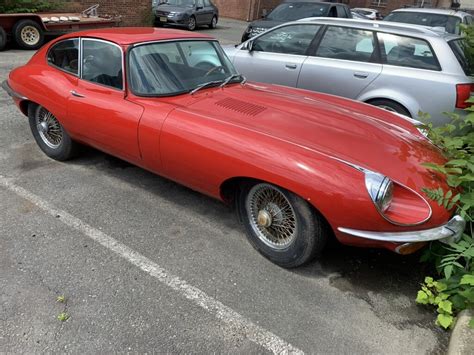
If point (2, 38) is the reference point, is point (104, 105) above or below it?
above

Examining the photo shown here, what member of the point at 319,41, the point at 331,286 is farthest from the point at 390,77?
the point at 331,286

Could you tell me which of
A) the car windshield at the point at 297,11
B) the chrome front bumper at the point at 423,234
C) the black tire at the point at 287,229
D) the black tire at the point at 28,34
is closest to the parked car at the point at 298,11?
the car windshield at the point at 297,11

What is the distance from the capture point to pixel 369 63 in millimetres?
5270

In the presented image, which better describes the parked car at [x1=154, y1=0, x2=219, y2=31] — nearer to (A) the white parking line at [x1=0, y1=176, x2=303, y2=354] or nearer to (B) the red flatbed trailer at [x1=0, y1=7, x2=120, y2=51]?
(B) the red flatbed trailer at [x1=0, y1=7, x2=120, y2=51]

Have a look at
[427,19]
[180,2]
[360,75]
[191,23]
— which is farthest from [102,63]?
[180,2]

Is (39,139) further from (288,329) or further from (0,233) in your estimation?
(288,329)

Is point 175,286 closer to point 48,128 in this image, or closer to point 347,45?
point 48,128

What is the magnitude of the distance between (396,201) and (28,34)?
10.7 metres

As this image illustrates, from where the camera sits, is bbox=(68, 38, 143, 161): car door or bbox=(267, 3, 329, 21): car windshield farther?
bbox=(267, 3, 329, 21): car windshield

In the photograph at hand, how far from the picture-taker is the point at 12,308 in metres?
2.48

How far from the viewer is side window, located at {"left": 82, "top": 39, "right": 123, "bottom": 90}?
3666 millimetres

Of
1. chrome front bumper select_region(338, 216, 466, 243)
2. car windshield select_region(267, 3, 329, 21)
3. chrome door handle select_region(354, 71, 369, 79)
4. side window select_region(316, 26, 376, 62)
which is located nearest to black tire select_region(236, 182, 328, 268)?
chrome front bumper select_region(338, 216, 466, 243)

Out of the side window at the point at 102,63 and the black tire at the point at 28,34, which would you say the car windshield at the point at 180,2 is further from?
the side window at the point at 102,63

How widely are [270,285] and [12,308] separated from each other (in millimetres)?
1635
